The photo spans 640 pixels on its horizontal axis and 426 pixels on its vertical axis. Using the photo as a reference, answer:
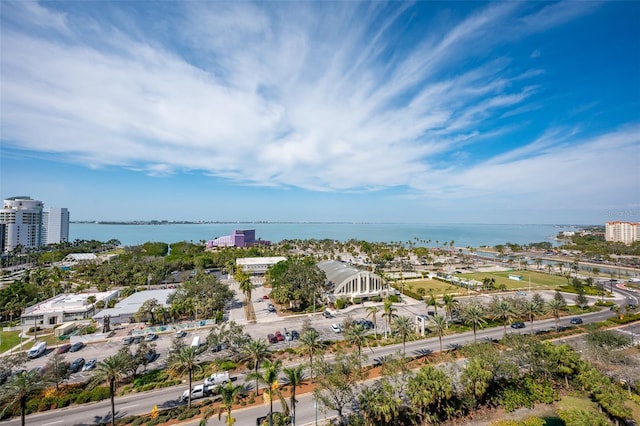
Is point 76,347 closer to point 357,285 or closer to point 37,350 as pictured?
point 37,350

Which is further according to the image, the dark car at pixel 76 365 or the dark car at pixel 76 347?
the dark car at pixel 76 347

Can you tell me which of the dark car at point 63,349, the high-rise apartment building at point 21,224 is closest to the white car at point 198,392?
the dark car at point 63,349

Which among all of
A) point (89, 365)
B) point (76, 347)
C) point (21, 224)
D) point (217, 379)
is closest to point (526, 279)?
point (217, 379)

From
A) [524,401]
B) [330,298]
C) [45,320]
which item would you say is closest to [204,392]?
[524,401]

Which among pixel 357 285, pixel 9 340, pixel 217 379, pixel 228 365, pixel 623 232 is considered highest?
pixel 623 232

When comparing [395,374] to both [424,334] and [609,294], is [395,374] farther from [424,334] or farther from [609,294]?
[609,294]

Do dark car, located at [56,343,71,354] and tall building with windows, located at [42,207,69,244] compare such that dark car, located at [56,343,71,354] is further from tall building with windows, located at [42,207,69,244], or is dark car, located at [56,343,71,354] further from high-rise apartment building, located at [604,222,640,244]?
high-rise apartment building, located at [604,222,640,244]

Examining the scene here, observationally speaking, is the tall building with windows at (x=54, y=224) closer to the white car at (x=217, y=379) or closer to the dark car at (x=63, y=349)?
the dark car at (x=63, y=349)
